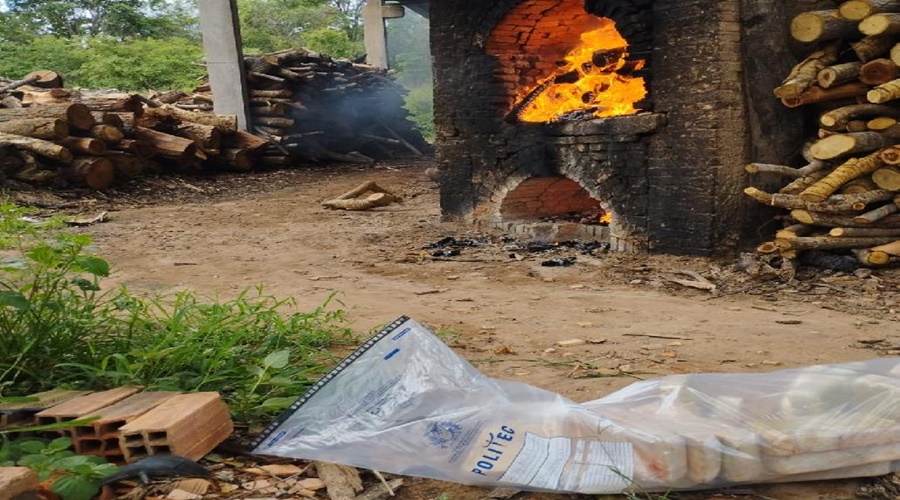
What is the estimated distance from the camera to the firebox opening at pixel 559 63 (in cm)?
725

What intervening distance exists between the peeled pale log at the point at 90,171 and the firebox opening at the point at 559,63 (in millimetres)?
6959

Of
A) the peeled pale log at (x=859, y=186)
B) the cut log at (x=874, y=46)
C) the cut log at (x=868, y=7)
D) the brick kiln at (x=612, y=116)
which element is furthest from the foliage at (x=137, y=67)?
the peeled pale log at (x=859, y=186)

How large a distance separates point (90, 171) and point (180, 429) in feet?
33.8

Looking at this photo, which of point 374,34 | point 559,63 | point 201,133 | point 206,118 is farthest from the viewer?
point 374,34

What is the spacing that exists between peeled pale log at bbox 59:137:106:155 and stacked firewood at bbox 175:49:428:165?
3925mm

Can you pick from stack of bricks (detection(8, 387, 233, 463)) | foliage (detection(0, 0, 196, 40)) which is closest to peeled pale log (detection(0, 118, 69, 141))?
stack of bricks (detection(8, 387, 233, 463))

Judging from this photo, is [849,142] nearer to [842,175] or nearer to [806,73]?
[842,175]

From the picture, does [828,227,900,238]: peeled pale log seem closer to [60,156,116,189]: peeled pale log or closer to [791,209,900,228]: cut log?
[791,209,900,228]: cut log

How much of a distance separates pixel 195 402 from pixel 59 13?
26803 mm

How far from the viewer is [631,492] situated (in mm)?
1871

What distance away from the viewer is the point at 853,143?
17.9ft

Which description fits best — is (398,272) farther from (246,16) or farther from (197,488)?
(246,16)

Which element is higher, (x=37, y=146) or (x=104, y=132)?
(x=104, y=132)

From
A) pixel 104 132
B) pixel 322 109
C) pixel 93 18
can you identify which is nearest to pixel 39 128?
pixel 104 132
